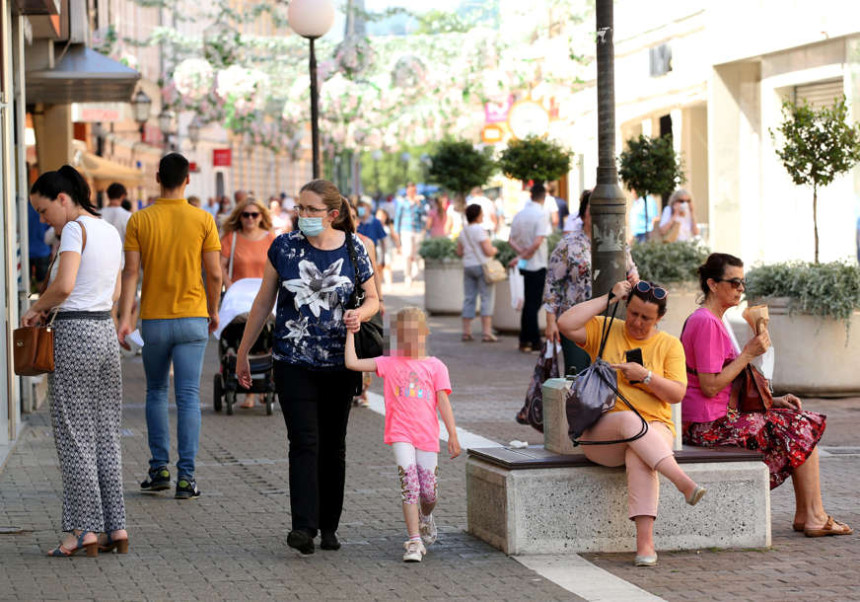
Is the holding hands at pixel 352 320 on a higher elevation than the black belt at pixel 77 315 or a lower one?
lower

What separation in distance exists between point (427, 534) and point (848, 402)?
23.1 feet

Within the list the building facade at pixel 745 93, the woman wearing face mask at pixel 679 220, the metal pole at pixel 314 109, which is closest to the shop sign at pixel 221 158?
→ the building facade at pixel 745 93

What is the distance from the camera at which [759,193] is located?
2472 cm

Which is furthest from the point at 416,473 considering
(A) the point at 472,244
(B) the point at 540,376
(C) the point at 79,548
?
(A) the point at 472,244

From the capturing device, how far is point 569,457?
25.5 ft

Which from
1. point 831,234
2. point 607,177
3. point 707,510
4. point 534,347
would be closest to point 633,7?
point 831,234

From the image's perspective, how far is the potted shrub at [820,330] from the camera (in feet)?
45.8

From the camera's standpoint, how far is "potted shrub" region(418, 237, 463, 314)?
1017 inches

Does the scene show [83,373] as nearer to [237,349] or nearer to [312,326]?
[312,326]

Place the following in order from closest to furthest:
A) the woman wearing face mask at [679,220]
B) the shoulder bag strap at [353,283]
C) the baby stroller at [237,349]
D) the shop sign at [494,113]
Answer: the shoulder bag strap at [353,283] → the baby stroller at [237,349] → the woman wearing face mask at [679,220] → the shop sign at [494,113]

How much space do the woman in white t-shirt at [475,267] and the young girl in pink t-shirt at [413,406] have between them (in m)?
13.4

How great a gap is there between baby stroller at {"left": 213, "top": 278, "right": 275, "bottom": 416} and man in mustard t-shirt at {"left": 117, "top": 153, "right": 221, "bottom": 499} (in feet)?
11.7

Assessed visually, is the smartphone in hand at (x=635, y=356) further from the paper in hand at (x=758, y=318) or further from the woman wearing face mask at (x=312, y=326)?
the woman wearing face mask at (x=312, y=326)

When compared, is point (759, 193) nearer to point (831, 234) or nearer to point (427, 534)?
point (831, 234)
